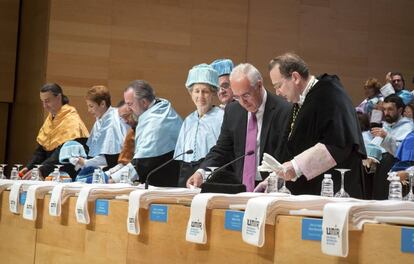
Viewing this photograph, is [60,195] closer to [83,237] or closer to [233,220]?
[83,237]

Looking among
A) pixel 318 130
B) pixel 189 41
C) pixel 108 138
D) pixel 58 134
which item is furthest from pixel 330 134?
pixel 189 41

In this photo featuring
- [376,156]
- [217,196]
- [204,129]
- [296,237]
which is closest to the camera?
[296,237]

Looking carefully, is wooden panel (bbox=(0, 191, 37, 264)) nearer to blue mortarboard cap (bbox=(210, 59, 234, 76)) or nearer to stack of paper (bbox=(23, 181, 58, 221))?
stack of paper (bbox=(23, 181, 58, 221))

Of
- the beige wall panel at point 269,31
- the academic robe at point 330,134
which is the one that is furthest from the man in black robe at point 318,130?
the beige wall panel at point 269,31

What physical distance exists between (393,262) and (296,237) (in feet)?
1.41

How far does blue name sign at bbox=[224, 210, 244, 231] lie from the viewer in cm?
260

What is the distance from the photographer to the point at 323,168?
3840mm

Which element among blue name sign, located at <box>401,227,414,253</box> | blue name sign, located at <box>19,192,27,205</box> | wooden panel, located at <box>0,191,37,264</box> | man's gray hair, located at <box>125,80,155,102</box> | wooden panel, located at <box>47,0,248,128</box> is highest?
wooden panel, located at <box>47,0,248,128</box>

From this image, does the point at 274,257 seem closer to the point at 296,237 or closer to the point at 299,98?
the point at 296,237

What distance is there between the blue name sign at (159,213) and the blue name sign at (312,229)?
0.88 meters

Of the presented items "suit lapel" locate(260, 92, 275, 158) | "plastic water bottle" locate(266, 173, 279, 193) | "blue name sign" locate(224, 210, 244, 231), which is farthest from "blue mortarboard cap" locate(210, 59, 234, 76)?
"blue name sign" locate(224, 210, 244, 231)

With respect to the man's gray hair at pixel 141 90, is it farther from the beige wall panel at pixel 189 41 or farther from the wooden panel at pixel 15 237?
the beige wall panel at pixel 189 41

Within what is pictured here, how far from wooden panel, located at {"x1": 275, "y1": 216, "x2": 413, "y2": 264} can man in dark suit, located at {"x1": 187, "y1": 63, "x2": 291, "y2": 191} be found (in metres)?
2.03

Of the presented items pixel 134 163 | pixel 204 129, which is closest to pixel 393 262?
pixel 204 129
